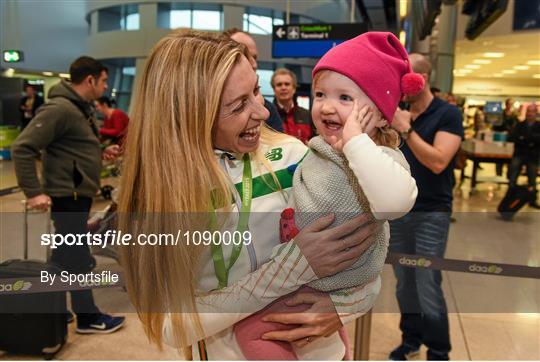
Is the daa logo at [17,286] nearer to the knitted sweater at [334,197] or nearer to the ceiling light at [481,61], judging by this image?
the knitted sweater at [334,197]

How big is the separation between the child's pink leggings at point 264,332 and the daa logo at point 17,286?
877 mm

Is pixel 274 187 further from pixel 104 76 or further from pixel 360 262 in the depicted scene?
pixel 104 76

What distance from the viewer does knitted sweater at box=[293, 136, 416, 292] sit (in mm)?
1007

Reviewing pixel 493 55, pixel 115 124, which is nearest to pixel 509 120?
pixel 493 55

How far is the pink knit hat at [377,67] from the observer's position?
3.40 feet

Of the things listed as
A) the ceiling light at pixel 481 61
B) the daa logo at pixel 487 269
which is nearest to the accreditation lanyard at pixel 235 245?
the daa logo at pixel 487 269

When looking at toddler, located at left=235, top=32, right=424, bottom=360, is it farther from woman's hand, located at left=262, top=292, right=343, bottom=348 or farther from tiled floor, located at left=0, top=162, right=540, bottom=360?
tiled floor, located at left=0, top=162, right=540, bottom=360

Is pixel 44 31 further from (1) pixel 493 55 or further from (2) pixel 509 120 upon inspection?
(1) pixel 493 55

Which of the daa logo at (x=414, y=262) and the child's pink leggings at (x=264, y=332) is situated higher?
the child's pink leggings at (x=264, y=332)

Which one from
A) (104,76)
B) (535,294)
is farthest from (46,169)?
(535,294)

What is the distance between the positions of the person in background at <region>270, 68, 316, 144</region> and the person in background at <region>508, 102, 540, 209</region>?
5171 millimetres

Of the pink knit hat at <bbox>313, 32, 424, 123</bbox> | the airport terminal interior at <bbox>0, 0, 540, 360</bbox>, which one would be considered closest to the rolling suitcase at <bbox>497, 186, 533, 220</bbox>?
the airport terminal interior at <bbox>0, 0, 540, 360</bbox>

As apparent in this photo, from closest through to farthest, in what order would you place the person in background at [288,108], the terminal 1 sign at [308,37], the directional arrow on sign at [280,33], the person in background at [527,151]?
the person in background at [288,108]
the terminal 1 sign at [308,37]
the directional arrow on sign at [280,33]
the person in background at [527,151]

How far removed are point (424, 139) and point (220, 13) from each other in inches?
124
